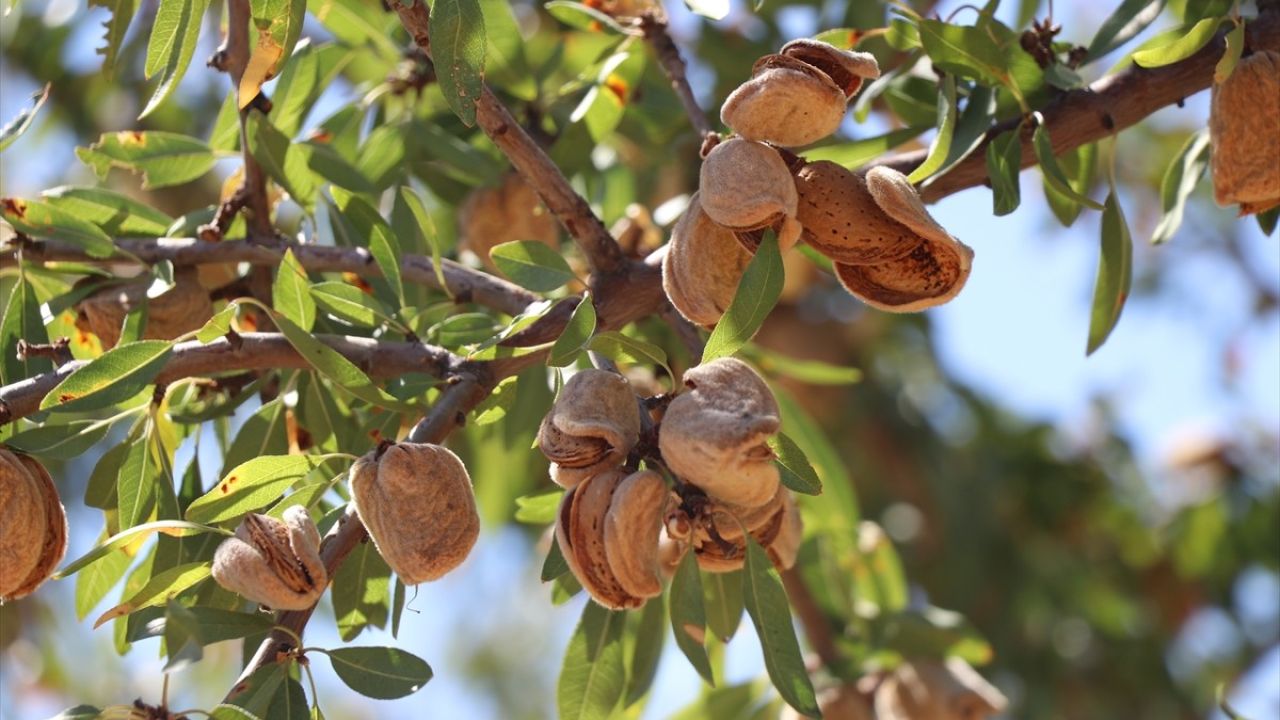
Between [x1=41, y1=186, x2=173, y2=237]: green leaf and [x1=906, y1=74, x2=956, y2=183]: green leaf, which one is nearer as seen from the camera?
[x1=906, y1=74, x2=956, y2=183]: green leaf

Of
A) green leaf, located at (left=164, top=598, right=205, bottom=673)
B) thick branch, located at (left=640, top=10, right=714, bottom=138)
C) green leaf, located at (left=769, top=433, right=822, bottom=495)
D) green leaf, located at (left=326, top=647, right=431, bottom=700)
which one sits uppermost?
green leaf, located at (left=164, top=598, right=205, bottom=673)

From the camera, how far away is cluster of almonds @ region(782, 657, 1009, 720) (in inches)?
62.4

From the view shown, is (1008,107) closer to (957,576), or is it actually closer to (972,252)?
(972,252)

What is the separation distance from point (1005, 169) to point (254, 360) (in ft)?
2.02

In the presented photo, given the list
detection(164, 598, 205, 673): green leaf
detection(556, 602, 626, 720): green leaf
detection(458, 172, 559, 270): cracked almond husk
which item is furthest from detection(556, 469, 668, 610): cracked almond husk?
detection(458, 172, 559, 270): cracked almond husk

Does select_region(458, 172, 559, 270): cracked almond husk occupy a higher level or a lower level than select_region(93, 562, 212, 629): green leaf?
lower

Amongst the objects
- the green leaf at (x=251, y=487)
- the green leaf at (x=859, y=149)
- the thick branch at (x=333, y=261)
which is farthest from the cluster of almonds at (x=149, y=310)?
the green leaf at (x=859, y=149)

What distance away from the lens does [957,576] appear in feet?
9.27

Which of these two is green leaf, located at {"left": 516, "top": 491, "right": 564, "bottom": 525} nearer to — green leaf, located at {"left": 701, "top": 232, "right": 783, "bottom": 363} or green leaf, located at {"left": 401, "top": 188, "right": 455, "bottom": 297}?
green leaf, located at {"left": 401, "top": 188, "right": 455, "bottom": 297}

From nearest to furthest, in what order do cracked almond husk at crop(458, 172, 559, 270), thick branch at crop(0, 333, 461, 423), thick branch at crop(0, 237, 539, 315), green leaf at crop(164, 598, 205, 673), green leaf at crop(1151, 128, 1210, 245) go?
green leaf at crop(164, 598, 205, 673) < thick branch at crop(0, 333, 461, 423) < thick branch at crop(0, 237, 539, 315) < green leaf at crop(1151, 128, 1210, 245) < cracked almond husk at crop(458, 172, 559, 270)

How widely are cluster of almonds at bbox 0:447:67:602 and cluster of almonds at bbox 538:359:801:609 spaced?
375mm

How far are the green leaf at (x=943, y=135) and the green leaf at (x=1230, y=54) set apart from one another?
21 cm

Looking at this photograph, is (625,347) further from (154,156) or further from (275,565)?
(154,156)

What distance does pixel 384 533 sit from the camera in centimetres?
95
